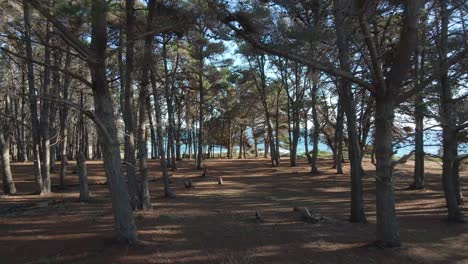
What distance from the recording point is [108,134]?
6762 mm

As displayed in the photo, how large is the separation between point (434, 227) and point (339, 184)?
374 inches

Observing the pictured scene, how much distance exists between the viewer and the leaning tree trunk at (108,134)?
22.1 ft

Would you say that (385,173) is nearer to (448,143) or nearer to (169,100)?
(448,143)

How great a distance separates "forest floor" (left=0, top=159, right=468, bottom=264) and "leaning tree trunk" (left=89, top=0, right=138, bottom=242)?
0.46 m

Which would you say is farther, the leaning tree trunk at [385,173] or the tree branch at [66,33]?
the leaning tree trunk at [385,173]

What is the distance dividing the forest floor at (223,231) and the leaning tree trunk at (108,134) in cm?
46

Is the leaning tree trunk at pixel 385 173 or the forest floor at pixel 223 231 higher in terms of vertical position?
the leaning tree trunk at pixel 385 173

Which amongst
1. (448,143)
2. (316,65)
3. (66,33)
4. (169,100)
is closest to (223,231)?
(316,65)

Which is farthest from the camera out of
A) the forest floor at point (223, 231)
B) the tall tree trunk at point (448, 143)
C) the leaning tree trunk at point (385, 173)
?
the tall tree trunk at point (448, 143)

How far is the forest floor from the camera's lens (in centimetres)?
659

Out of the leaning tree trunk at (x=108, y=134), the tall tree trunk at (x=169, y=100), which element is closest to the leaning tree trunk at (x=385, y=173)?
the leaning tree trunk at (x=108, y=134)

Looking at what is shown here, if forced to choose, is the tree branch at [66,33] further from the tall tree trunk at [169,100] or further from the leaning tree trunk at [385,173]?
the tall tree trunk at [169,100]

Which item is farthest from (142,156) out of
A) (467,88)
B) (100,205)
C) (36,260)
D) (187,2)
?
(467,88)

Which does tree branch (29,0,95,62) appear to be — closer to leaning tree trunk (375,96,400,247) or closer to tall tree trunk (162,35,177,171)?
leaning tree trunk (375,96,400,247)
